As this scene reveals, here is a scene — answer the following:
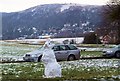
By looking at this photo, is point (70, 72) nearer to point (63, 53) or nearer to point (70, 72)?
point (70, 72)

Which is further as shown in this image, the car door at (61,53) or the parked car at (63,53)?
the car door at (61,53)

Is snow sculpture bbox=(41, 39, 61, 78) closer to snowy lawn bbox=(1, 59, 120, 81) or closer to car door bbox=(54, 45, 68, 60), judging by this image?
snowy lawn bbox=(1, 59, 120, 81)

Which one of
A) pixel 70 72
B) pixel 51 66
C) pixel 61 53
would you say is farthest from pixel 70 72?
pixel 61 53

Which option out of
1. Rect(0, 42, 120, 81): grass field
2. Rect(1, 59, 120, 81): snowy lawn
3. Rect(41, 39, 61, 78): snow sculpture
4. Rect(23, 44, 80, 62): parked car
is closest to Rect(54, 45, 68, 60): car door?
Rect(23, 44, 80, 62): parked car

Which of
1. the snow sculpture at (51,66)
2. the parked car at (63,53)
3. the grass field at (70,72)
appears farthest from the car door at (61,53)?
the snow sculpture at (51,66)

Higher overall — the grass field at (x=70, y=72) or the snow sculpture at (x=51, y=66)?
the snow sculpture at (x=51, y=66)

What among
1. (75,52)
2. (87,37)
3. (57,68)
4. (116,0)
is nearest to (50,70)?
(57,68)

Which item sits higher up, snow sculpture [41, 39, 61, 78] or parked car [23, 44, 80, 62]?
snow sculpture [41, 39, 61, 78]

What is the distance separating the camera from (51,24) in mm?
181250

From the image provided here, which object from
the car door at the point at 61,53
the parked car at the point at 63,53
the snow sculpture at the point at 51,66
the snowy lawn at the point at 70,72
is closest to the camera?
the snow sculpture at the point at 51,66

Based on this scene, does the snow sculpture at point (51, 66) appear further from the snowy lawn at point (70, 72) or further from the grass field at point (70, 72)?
the snowy lawn at point (70, 72)

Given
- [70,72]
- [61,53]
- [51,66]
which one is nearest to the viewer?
[51,66]

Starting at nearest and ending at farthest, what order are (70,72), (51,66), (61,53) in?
(51,66) → (70,72) → (61,53)

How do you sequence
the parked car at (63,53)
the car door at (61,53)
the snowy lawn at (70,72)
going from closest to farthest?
the snowy lawn at (70,72), the parked car at (63,53), the car door at (61,53)
